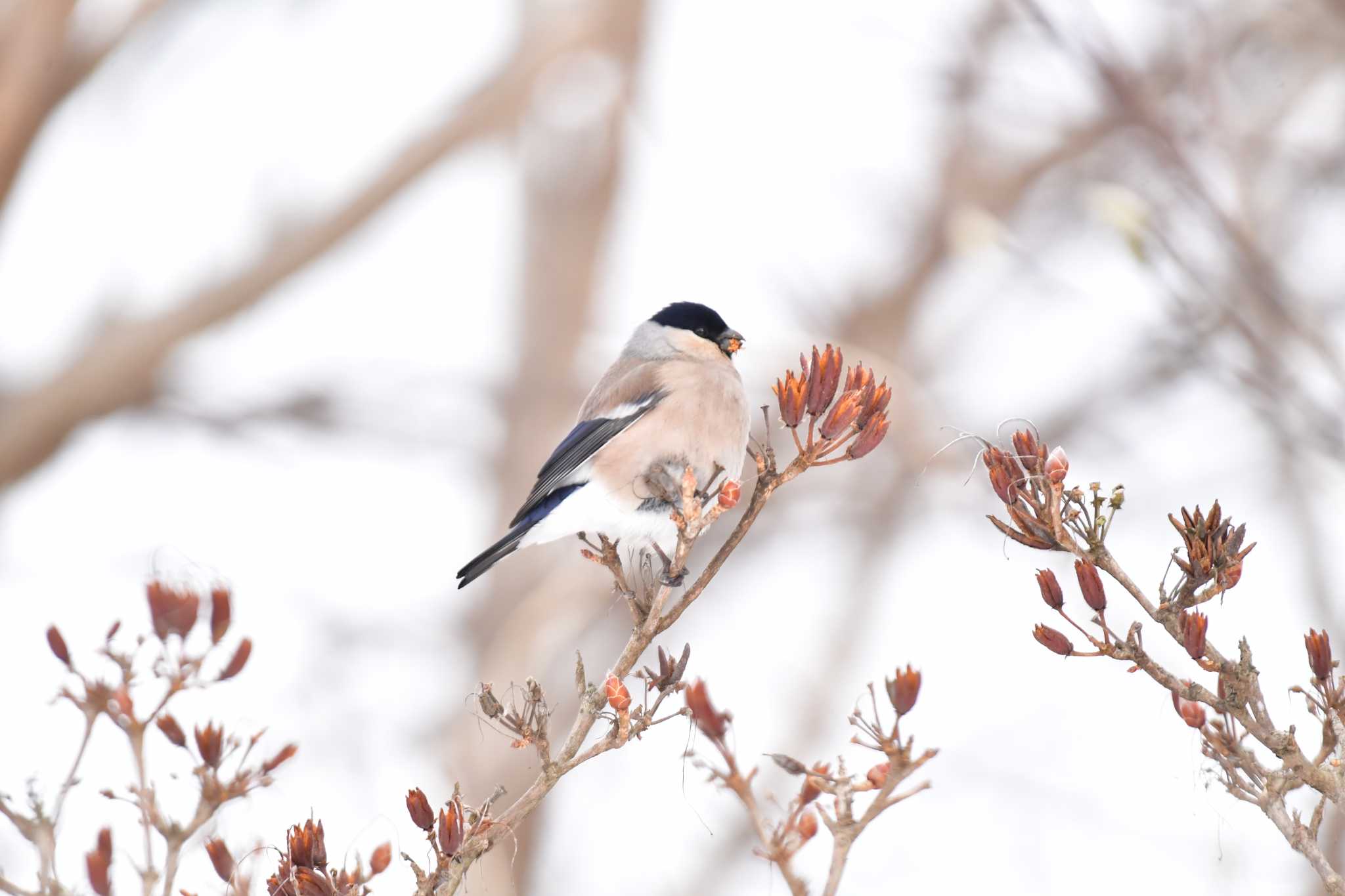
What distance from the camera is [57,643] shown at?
2.52m

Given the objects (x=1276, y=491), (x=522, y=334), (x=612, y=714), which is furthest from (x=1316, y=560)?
(x=522, y=334)

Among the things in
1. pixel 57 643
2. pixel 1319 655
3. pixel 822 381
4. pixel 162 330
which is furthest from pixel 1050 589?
pixel 162 330

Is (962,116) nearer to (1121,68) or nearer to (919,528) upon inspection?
(919,528)

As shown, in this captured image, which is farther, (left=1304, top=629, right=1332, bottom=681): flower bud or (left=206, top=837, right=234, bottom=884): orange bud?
(left=206, top=837, right=234, bottom=884): orange bud

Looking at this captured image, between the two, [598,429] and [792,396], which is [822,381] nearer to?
[792,396]

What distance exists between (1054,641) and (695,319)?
345 centimetres

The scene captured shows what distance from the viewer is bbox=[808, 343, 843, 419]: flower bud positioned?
8.36 ft

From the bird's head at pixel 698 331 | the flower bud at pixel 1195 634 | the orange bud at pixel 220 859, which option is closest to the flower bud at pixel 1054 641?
the flower bud at pixel 1195 634

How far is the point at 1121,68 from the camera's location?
9.23ft

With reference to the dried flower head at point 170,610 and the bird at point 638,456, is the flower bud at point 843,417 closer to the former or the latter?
the dried flower head at point 170,610

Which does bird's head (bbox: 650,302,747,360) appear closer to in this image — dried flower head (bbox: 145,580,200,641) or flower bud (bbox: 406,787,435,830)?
dried flower head (bbox: 145,580,200,641)

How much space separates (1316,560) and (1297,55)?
13.6 feet

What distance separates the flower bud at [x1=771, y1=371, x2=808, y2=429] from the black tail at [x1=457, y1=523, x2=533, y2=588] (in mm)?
1608

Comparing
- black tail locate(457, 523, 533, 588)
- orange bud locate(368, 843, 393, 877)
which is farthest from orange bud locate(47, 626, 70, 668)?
black tail locate(457, 523, 533, 588)
